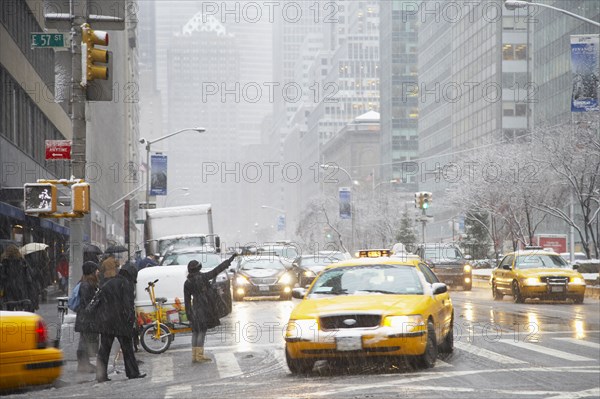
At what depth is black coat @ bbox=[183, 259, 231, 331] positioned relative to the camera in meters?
15.5

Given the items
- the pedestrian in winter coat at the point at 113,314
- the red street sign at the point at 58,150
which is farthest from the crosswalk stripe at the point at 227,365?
the red street sign at the point at 58,150

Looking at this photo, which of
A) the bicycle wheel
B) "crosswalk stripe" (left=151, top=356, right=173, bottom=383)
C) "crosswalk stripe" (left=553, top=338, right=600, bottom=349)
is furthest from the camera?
the bicycle wheel

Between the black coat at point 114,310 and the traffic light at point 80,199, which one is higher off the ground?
the traffic light at point 80,199

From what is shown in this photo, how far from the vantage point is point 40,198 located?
14.4 metres

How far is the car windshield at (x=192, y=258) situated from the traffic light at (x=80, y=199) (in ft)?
40.5

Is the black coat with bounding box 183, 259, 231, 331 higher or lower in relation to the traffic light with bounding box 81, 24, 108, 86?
lower

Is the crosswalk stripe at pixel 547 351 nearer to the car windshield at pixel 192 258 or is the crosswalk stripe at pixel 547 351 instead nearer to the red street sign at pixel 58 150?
the red street sign at pixel 58 150

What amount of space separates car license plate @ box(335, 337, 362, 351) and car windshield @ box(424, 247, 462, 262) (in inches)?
1070

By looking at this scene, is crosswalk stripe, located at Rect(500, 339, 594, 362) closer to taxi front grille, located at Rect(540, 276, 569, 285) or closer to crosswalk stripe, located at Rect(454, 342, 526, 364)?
crosswalk stripe, located at Rect(454, 342, 526, 364)

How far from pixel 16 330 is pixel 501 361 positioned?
273 inches

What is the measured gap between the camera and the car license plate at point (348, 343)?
1241 centimetres

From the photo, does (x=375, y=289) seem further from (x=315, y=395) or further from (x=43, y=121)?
(x=43, y=121)

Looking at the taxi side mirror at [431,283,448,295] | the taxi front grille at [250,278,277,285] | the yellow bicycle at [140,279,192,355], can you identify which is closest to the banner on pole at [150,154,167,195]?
the taxi front grille at [250,278,277,285]

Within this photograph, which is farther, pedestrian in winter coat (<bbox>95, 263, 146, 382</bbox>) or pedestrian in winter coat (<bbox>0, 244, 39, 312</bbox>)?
pedestrian in winter coat (<bbox>0, 244, 39, 312</bbox>)
